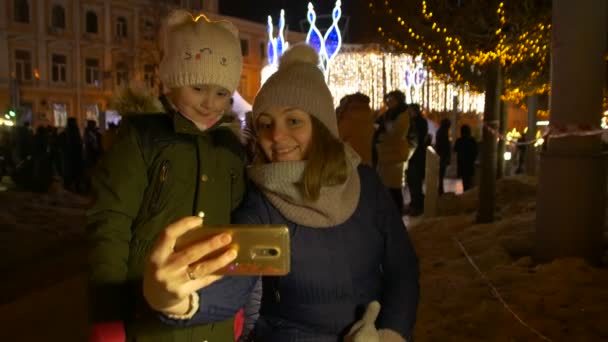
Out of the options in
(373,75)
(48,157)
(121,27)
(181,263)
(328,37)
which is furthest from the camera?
(121,27)

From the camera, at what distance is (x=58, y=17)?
1462 inches

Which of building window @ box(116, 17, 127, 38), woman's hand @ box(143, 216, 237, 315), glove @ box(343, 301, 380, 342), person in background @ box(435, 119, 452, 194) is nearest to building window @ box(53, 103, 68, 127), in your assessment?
building window @ box(116, 17, 127, 38)

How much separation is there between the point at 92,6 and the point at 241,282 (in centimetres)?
4163

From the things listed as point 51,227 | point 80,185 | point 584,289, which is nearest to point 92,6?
point 80,185

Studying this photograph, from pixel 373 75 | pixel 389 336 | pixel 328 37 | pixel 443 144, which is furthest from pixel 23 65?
pixel 389 336

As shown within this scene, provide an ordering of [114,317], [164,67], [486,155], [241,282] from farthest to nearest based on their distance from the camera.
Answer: [486,155]
[164,67]
[114,317]
[241,282]

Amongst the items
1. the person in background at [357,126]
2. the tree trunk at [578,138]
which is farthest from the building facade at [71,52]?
the tree trunk at [578,138]

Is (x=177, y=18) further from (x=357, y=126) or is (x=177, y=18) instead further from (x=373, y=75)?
(x=373, y=75)

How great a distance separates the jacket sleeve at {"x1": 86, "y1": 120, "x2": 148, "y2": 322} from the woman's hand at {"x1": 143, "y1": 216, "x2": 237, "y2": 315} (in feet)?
2.12

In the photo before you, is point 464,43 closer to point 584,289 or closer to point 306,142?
point 584,289

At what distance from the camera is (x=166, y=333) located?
6.10 ft

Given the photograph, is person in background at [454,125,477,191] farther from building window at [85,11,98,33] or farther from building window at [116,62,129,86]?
building window at [85,11,98,33]

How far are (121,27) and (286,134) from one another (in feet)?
137

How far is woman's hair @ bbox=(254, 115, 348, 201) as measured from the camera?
72.8 inches
